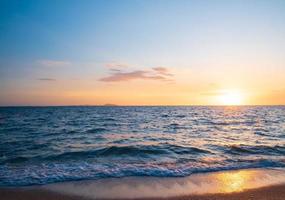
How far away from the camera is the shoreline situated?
274 inches

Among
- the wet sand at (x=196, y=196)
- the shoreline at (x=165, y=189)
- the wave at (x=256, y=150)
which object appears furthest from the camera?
the wave at (x=256, y=150)

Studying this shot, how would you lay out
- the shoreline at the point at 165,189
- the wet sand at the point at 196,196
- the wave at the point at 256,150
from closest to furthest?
the wet sand at the point at 196,196
the shoreline at the point at 165,189
the wave at the point at 256,150

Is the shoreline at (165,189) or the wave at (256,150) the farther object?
the wave at (256,150)

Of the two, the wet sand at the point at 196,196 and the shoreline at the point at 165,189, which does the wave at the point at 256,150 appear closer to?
the shoreline at the point at 165,189

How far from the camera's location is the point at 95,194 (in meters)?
7.12

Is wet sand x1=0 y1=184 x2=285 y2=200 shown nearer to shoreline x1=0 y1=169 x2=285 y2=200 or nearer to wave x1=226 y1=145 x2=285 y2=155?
shoreline x1=0 y1=169 x2=285 y2=200

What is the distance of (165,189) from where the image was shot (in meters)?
7.63

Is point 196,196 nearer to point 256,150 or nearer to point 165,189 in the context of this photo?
point 165,189

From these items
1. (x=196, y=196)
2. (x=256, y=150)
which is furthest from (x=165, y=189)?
(x=256, y=150)

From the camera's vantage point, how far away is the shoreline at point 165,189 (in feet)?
22.9

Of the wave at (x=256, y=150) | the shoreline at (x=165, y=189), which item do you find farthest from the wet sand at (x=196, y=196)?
the wave at (x=256, y=150)

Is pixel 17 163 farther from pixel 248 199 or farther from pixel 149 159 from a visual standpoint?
pixel 248 199

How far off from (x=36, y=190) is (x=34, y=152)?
7.42 m

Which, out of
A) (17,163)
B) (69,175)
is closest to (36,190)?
(69,175)
